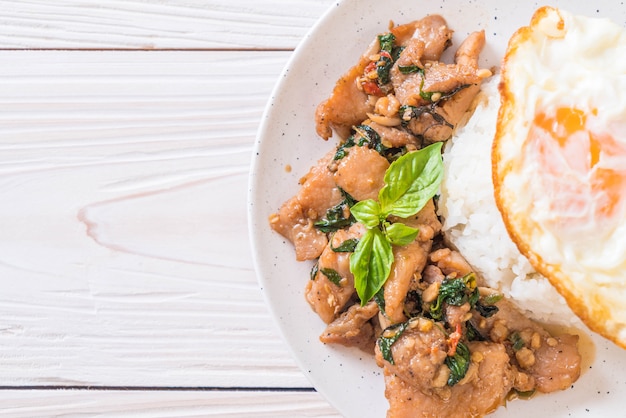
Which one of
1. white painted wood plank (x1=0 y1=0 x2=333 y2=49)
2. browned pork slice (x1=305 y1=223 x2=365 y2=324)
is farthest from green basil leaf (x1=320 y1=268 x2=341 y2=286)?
white painted wood plank (x1=0 y1=0 x2=333 y2=49)

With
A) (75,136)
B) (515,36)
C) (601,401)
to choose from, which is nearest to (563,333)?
(601,401)

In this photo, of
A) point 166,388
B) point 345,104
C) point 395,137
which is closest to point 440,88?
point 395,137

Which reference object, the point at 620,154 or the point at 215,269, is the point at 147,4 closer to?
the point at 215,269

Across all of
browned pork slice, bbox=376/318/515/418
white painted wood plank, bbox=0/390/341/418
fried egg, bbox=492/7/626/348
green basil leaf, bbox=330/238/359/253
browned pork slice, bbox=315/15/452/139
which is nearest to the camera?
fried egg, bbox=492/7/626/348

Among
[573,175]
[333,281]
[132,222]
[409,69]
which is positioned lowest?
[132,222]

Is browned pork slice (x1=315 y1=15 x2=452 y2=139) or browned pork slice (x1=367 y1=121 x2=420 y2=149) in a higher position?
browned pork slice (x1=315 y1=15 x2=452 y2=139)

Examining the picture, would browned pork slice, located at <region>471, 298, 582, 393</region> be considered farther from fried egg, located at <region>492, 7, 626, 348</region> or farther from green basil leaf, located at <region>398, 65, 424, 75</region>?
green basil leaf, located at <region>398, 65, 424, 75</region>

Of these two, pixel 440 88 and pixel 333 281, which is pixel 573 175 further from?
pixel 333 281
